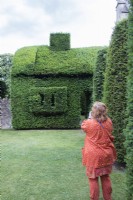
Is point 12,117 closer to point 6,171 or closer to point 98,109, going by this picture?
point 6,171

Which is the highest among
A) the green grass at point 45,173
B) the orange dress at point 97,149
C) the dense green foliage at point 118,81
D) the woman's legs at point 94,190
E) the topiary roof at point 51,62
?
the topiary roof at point 51,62

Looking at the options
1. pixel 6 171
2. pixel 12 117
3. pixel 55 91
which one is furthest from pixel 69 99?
pixel 6 171

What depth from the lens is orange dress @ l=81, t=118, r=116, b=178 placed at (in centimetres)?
559

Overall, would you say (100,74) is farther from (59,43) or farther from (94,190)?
(59,43)


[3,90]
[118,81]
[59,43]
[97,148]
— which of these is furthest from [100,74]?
[3,90]

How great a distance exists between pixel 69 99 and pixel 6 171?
31.0 ft

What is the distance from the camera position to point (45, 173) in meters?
8.06

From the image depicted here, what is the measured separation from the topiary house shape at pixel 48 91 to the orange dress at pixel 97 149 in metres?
11.4

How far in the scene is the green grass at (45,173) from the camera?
6566 millimetres

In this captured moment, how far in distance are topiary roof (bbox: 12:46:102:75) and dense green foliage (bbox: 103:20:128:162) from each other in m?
9.04

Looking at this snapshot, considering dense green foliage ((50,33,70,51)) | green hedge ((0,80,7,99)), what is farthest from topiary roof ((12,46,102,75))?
green hedge ((0,80,7,99))

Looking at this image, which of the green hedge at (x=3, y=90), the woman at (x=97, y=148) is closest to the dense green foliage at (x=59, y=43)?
the green hedge at (x=3, y=90)

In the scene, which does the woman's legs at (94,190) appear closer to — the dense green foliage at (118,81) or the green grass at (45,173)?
the green grass at (45,173)

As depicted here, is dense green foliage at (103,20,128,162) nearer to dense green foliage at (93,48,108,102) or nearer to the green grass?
the green grass
